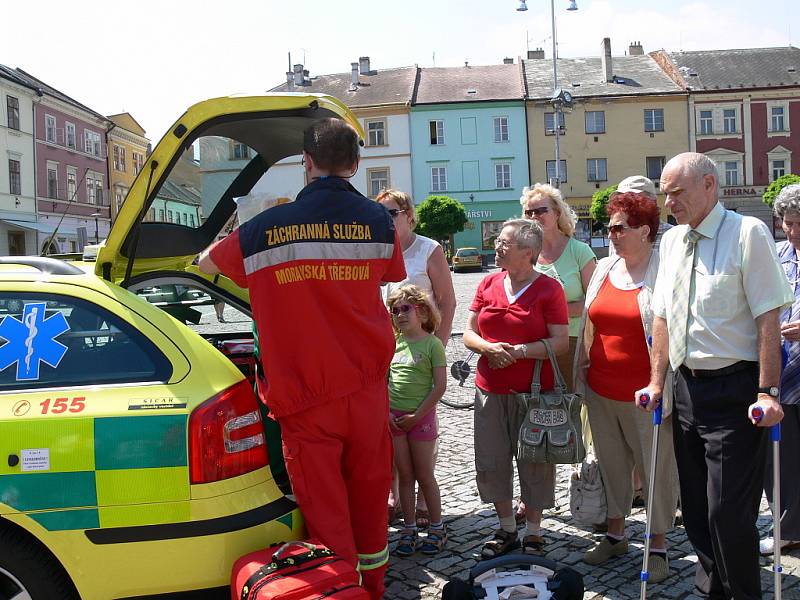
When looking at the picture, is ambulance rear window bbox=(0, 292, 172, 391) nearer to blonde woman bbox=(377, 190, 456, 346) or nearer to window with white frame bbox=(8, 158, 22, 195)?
blonde woman bbox=(377, 190, 456, 346)

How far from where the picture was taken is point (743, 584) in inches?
129

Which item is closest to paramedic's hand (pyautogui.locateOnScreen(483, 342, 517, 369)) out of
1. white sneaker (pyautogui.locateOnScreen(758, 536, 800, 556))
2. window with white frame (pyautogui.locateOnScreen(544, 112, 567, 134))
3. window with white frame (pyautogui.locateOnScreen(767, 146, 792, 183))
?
white sneaker (pyautogui.locateOnScreen(758, 536, 800, 556))

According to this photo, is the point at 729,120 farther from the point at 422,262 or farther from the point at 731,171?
the point at 422,262

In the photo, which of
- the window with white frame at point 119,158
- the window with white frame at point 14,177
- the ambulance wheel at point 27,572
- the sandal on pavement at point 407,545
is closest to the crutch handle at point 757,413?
the sandal on pavement at point 407,545

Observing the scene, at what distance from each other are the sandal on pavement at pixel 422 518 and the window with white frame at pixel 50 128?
45225mm

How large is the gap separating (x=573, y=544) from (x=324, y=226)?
8.54ft

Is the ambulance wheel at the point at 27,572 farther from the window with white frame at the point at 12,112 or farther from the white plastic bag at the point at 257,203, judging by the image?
the window with white frame at the point at 12,112

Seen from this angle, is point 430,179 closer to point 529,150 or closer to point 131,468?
point 529,150

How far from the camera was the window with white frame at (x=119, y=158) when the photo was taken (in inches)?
2094

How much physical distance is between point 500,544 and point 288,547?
6.35 ft

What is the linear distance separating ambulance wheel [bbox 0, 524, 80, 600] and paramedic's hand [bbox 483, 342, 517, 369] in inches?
90.8

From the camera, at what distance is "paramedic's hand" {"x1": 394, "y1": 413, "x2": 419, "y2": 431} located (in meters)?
4.38

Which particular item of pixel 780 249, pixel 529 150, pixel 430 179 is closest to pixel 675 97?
pixel 529 150

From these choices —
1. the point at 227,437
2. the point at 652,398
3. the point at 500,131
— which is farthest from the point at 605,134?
the point at 227,437
